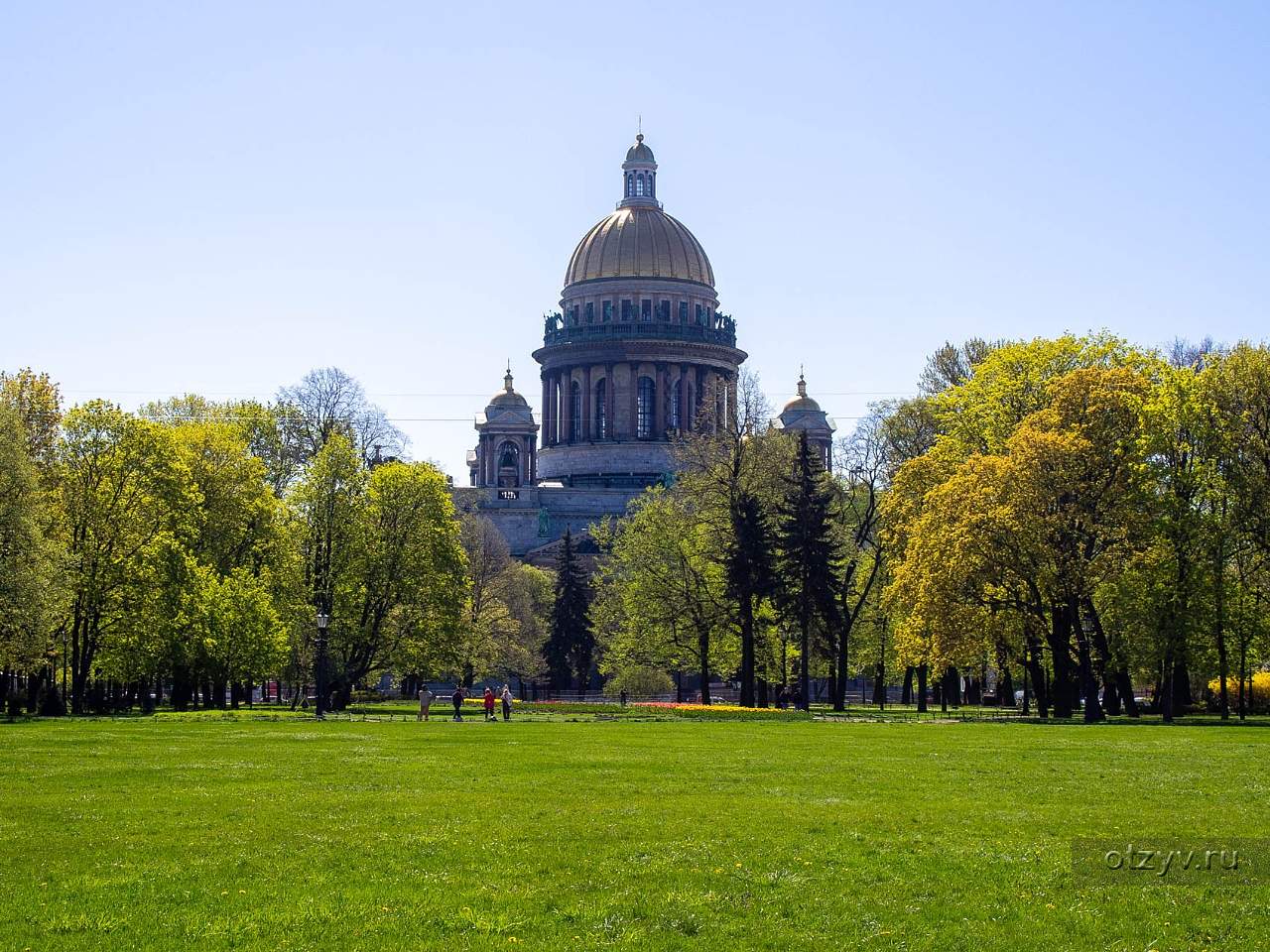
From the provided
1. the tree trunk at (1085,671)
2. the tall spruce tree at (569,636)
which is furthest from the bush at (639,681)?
the tree trunk at (1085,671)

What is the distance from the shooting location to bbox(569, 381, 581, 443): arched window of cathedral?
150625mm

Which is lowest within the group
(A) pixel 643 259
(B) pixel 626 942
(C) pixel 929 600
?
(B) pixel 626 942

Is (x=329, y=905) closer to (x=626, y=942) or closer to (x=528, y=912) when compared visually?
(x=528, y=912)

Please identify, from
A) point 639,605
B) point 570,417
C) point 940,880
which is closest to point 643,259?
point 570,417

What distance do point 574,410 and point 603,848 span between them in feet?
433

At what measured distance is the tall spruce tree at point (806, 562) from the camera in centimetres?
6706

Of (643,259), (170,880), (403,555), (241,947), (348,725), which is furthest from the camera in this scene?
(643,259)

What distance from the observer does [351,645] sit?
70375 millimetres

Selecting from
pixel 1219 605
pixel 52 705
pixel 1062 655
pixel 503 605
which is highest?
pixel 503 605

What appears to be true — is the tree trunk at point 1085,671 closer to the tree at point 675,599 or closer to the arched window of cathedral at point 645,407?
the tree at point 675,599

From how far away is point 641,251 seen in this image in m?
148

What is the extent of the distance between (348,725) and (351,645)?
22.2 metres

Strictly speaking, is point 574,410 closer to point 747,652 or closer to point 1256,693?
point 747,652

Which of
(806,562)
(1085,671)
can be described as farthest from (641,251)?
(1085,671)
